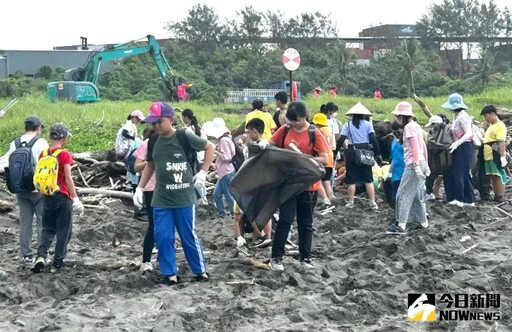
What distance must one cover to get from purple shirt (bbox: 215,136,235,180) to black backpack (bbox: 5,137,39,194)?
123 inches

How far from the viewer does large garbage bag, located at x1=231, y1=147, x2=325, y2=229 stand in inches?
308

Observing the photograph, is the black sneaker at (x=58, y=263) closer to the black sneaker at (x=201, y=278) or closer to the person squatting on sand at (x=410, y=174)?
the black sneaker at (x=201, y=278)

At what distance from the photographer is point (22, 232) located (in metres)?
8.56

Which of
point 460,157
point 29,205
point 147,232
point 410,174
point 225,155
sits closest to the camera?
point 147,232

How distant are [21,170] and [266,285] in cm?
294

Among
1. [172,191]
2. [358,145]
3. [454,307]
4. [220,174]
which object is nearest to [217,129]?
[220,174]

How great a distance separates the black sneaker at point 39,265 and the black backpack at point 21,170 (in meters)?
0.76

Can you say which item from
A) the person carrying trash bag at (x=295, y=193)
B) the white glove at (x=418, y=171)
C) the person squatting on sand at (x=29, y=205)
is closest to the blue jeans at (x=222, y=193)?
the white glove at (x=418, y=171)

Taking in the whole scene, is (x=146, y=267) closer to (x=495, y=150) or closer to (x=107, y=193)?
(x=107, y=193)

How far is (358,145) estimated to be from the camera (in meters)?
12.2

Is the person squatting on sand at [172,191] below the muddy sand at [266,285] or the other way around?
the other way around

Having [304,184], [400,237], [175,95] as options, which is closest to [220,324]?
[304,184]

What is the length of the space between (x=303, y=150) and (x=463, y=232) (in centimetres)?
296

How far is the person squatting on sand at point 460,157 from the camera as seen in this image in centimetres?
1199
